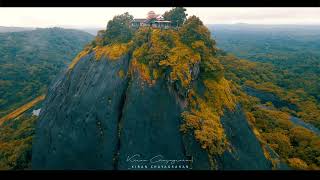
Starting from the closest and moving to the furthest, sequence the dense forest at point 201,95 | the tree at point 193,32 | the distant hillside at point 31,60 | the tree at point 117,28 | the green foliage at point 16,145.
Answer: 1. the dense forest at point 201,95
2. the tree at point 193,32
3. the green foliage at point 16,145
4. the tree at point 117,28
5. the distant hillside at point 31,60

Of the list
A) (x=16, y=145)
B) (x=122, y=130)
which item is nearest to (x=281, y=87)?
(x=122, y=130)

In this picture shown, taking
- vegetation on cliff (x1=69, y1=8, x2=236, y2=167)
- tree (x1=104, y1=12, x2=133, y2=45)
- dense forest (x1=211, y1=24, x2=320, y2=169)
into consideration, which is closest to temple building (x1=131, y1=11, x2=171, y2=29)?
vegetation on cliff (x1=69, y1=8, x2=236, y2=167)

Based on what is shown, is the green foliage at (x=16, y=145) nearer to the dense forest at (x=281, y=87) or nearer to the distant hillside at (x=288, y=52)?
the dense forest at (x=281, y=87)

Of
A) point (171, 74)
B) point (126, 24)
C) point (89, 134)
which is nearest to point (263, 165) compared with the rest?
point (171, 74)

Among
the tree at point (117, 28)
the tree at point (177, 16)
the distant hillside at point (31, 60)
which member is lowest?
the distant hillside at point (31, 60)

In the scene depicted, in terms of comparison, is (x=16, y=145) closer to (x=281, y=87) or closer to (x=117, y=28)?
(x=117, y=28)

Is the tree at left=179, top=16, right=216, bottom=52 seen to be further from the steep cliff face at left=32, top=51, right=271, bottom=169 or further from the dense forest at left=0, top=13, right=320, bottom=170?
the steep cliff face at left=32, top=51, right=271, bottom=169

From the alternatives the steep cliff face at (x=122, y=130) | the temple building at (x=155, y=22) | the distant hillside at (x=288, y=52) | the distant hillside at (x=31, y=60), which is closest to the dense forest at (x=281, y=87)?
the distant hillside at (x=288, y=52)
